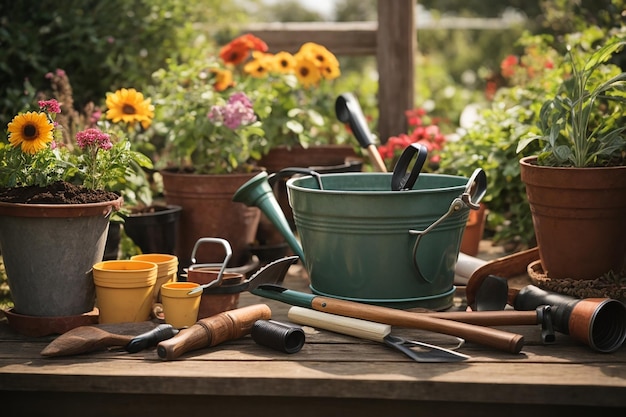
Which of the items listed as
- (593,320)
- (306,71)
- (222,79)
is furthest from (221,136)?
(593,320)

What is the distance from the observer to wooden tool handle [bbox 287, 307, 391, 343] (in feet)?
7.31

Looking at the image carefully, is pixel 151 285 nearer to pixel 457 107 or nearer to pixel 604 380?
pixel 604 380

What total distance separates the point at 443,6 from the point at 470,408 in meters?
12.7

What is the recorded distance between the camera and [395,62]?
4023 millimetres

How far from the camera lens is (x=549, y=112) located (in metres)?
2.65

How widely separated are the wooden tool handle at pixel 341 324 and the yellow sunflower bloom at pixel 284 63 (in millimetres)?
1602

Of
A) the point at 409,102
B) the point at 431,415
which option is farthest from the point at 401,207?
the point at 409,102

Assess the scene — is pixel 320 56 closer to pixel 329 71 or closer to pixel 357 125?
pixel 329 71

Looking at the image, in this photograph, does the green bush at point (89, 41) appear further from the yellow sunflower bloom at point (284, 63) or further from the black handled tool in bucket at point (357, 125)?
the black handled tool in bucket at point (357, 125)

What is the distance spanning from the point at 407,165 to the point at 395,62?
1643mm

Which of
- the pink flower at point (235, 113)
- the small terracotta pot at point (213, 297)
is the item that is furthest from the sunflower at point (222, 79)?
the small terracotta pot at point (213, 297)

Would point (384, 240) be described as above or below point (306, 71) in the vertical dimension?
below

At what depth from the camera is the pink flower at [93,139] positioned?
2.43 meters

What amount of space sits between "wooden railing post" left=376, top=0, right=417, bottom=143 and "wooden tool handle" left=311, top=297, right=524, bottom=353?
71.9 inches
